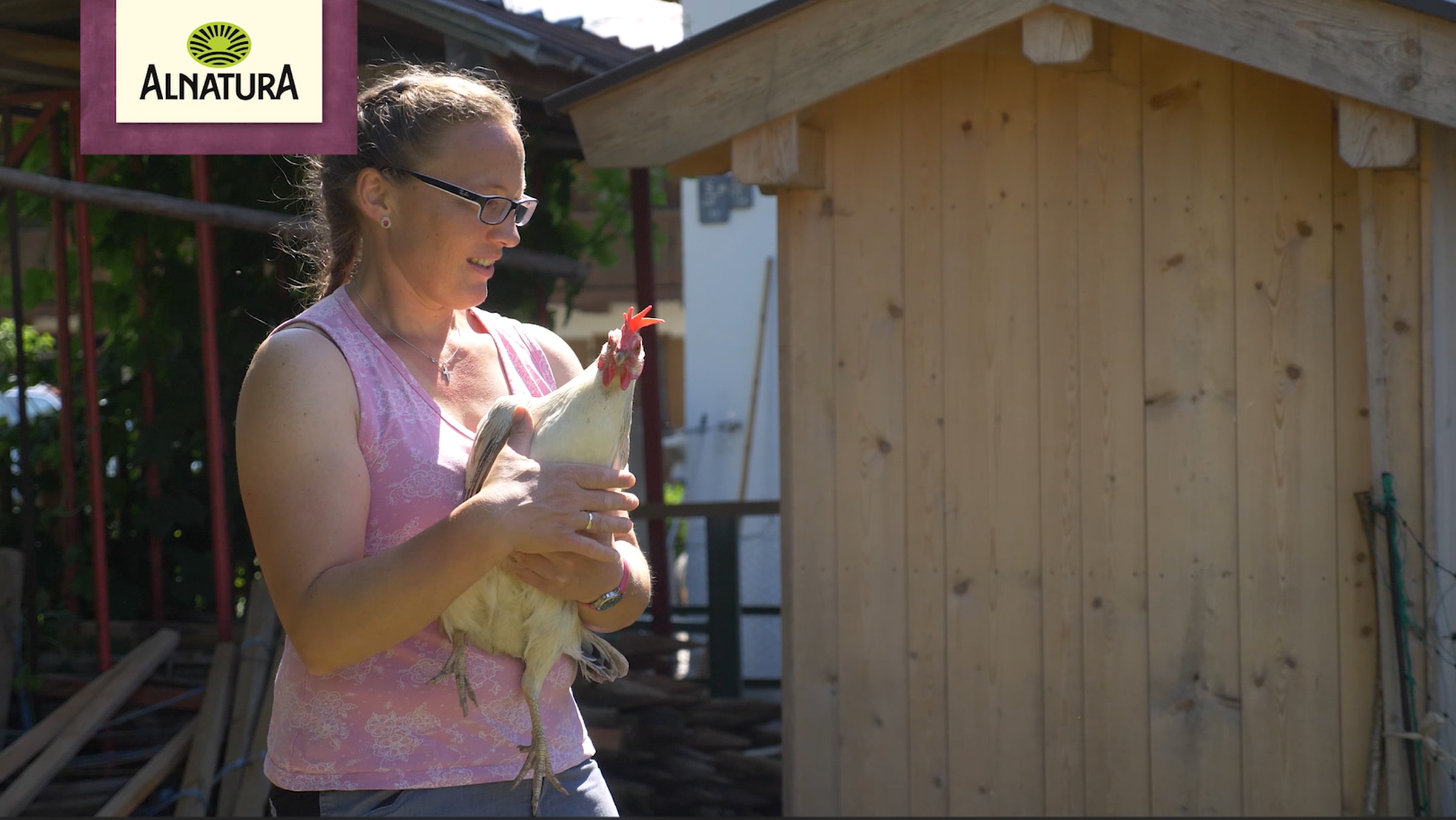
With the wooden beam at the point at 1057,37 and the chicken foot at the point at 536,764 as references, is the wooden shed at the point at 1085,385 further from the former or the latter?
the chicken foot at the point at 536,764

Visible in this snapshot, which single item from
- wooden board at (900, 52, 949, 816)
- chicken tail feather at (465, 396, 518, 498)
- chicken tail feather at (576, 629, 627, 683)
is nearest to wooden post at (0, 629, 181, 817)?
wooden board at (900, 52, 949, 816)

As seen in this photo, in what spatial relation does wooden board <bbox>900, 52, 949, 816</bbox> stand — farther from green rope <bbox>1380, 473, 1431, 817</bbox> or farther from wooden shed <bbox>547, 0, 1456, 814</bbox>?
green rope <bbox>1380, 473, 1431, 817</bbox>

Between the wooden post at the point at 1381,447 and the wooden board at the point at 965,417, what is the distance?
3.86 ft

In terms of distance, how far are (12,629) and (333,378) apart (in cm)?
416

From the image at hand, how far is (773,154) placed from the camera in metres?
4.36

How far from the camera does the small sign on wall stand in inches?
429

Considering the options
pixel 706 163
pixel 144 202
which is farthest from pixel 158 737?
pixel 706 163

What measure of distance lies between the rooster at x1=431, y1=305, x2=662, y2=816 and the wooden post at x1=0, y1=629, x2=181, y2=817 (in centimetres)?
328

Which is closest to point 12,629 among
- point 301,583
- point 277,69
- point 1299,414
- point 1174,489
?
point 277,69

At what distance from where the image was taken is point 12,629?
17.2 feet

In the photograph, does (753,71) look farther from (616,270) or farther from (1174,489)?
(616,270)

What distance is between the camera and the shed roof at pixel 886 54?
3.57 m

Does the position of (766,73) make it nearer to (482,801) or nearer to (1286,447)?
(1286,447)

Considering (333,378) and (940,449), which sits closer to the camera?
(333,378)
